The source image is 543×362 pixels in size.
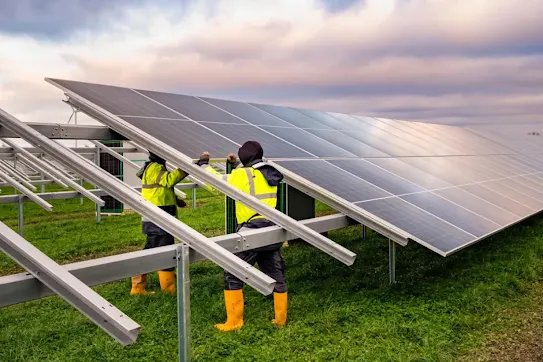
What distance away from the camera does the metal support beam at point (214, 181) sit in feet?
16.7

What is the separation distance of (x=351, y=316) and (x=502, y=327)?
1777mm

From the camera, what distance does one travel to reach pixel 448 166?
11195mm

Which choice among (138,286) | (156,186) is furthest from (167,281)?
(156,186)

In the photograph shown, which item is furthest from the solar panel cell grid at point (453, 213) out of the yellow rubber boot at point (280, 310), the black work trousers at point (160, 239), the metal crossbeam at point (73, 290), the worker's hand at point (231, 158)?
the metal crossbeam at point (73, 290)

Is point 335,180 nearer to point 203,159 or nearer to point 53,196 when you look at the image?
point 203,159

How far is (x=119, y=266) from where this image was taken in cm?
381

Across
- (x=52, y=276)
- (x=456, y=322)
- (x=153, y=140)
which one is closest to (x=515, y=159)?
(x=456, y=322)

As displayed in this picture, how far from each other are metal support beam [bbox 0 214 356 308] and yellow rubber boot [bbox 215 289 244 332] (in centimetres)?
89

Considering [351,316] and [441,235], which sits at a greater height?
[441,235]

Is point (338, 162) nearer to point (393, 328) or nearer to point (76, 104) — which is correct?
point (393, 328)

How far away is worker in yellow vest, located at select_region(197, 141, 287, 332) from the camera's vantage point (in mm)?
5816

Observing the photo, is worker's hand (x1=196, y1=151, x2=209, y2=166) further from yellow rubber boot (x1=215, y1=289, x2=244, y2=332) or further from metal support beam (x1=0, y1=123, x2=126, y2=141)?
yellow rubber boot (x1=215, y1=289, x2=244, y2=332)

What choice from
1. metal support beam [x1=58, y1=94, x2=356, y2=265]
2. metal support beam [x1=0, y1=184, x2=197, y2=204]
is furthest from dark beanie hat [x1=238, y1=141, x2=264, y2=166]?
metal support beam [x1=0, y1=184, x2=197, y2=204]

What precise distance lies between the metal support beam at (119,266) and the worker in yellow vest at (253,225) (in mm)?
519
